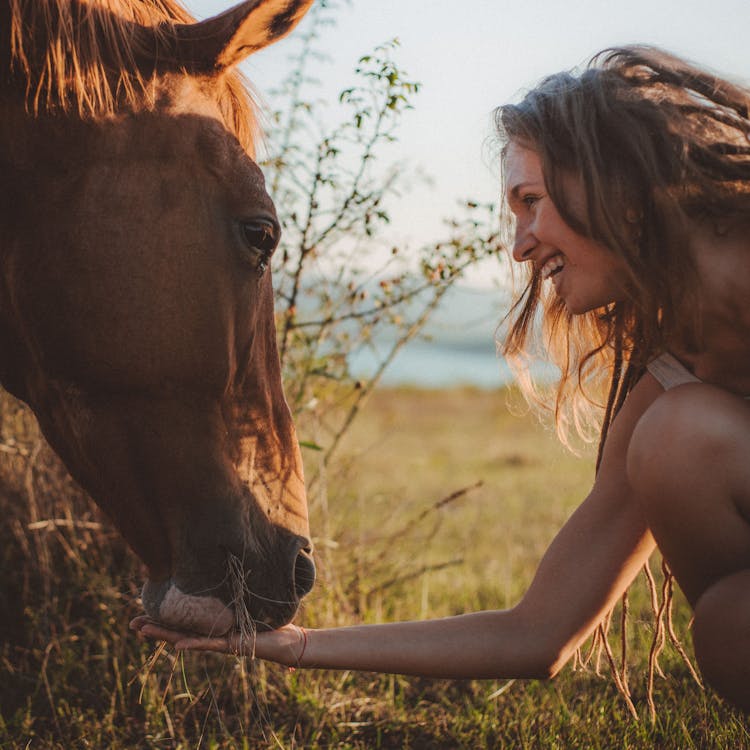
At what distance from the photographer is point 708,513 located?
164 centimetres

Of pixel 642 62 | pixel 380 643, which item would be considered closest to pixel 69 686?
pixel 380 643

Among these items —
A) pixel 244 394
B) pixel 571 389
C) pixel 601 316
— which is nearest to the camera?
pixel 244 394

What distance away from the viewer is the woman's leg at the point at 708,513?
5.21ft

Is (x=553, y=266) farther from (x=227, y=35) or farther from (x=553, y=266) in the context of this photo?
(x=227, y=35)

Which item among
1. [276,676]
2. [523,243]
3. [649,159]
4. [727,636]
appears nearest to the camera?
[727,636]

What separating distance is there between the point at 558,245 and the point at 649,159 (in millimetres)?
275

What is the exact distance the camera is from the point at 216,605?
5.97 ft

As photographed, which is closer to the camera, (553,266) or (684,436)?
(684,436)

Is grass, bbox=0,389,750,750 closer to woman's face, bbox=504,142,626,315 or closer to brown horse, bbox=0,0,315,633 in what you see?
brown horse, bbox=0,0,315,633

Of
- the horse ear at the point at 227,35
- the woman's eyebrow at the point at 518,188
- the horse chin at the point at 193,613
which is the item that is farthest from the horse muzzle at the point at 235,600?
the horse ear at the point at 227,35

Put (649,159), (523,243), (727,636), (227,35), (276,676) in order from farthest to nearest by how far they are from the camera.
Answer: (276,676) → (523,243) → (227,35) → (649,159) → (727,636)

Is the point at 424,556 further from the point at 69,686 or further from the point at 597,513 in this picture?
the point at 597,513

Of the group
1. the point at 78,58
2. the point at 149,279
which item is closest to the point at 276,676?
A: the point at 149,279

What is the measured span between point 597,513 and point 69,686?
1.84 m
